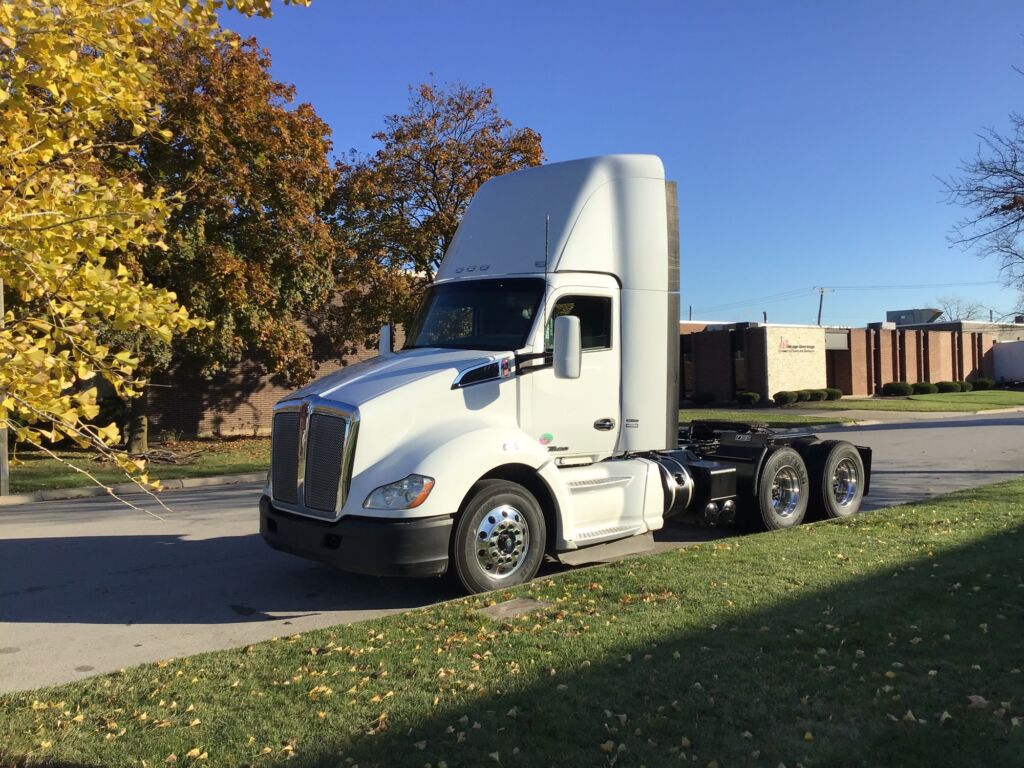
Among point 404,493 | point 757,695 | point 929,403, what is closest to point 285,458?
point 404,493

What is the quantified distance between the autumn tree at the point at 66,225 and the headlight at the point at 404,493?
287 cm

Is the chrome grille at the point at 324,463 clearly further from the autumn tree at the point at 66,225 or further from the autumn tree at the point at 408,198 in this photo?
the autumn tree at the point at 408,198

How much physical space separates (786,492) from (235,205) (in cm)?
1452

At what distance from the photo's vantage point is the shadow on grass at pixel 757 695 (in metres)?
3.65

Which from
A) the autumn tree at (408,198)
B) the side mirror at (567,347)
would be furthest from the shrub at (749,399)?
the side mirror at (567,347)

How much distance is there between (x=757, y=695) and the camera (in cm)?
421

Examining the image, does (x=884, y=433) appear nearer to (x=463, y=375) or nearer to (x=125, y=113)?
(x=463, y=375)

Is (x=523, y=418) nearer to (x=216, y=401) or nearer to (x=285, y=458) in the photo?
(x=285, y=458)

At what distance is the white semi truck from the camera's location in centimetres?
637

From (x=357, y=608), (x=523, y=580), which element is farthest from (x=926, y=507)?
(x=357, y=608)

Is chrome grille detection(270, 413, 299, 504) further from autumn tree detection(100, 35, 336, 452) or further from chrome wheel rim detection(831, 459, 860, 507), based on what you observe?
autumn tree detection(100, 35, 336, 452)

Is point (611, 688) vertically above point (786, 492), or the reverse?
point (786, 492)

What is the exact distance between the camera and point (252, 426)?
1038 inches

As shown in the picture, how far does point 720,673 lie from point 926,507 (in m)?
6.77
